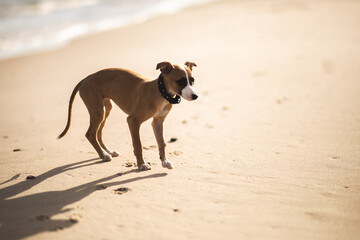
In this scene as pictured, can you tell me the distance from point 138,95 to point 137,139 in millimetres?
550

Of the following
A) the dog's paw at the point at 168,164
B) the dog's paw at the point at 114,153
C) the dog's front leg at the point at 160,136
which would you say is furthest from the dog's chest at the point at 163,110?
the dog's paw at the point at 114,153

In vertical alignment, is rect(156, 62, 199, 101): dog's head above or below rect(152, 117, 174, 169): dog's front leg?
above

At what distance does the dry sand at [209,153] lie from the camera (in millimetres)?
3490

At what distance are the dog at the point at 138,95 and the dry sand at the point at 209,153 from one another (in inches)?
11.8

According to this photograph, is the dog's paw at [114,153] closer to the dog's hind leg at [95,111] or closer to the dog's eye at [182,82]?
→ the dog's hind leg at [95,111]

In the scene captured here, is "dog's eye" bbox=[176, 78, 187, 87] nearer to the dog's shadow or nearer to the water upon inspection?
the dog's shadow

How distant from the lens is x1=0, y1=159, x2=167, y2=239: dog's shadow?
11.3ft

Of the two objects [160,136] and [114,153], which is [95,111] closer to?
[114,153]

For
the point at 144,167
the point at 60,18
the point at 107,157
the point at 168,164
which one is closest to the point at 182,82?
the point at 168,164

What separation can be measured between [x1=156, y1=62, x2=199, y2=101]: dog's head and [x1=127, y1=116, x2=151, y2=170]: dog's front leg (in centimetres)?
64

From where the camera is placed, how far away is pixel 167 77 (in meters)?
4.33

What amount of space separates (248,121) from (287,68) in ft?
10.8

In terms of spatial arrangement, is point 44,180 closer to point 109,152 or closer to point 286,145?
point 109,152

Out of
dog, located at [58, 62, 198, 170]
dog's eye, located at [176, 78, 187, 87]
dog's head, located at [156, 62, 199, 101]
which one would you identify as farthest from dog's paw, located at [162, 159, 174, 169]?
dog's eye, located at [176, 78, 187, 87]
